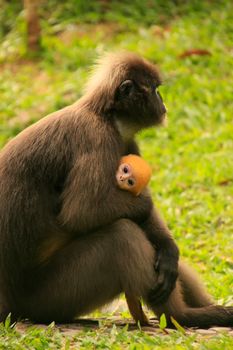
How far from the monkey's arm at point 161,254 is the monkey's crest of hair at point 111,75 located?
1.24ft

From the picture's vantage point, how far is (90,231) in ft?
18.0

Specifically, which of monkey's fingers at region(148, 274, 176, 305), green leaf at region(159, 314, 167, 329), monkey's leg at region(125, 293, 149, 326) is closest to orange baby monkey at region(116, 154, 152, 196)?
monkey's fingers at region(148, 274, 176, 305)

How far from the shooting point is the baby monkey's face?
18.1 feet

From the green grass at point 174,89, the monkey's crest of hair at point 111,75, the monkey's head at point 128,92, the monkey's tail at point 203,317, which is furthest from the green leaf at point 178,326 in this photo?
the monkey's crest of hair at point 111,75

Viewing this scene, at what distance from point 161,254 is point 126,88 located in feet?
3.64

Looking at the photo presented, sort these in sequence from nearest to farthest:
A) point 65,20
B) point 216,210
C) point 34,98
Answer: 1. point 216,210
2. point 34,98
3. point 65,20

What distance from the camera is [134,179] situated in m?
5.56

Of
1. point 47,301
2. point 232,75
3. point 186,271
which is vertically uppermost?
point 47,301

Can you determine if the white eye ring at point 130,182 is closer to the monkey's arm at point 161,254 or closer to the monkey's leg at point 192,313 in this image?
the monkey's arm at point 161,254

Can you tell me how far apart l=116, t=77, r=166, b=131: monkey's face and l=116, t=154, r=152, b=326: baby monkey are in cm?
27

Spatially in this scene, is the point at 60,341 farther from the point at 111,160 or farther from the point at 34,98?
the point at 34,98

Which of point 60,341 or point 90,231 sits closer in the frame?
point 60,341

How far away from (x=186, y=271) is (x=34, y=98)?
5669 mm

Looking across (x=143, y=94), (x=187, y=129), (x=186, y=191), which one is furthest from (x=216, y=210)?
(x=143, y=94)
